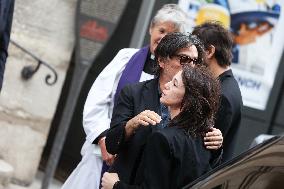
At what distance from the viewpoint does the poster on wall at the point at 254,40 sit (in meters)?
7.18

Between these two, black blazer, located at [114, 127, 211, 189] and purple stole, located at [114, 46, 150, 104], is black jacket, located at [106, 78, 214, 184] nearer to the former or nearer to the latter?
black blazer, located at [114, 127, 211, 189]

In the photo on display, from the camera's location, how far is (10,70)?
6887 millimetres

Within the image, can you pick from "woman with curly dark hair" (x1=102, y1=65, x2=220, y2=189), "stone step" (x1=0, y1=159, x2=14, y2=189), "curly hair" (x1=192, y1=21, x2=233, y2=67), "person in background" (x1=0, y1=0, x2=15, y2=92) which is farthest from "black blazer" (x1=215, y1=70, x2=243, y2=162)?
"stone step" (x1=0, y1=159, x2=14, y2=189)

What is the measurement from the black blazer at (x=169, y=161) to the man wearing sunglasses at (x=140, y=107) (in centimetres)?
14

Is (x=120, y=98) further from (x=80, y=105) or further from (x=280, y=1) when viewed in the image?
(x=80, y=105)

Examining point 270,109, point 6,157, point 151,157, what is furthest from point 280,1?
point 151,157

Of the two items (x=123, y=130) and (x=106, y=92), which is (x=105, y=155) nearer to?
(x=106, y=92)

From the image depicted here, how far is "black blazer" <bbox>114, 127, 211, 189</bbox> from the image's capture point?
321cm

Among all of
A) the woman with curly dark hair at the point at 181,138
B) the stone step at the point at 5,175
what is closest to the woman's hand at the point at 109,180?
the woman with curly dark hair at the point at 181,138

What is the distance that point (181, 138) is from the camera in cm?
327

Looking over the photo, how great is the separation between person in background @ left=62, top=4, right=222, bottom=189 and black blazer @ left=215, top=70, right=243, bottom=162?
38 cm

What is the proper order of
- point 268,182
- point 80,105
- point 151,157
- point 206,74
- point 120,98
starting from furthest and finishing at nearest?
point 80,105
point 120,98
point 206,74
point 151,157
point 268,182

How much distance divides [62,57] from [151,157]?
4012 mm

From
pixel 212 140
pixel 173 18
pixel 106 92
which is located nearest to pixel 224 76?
pixel 173 18
